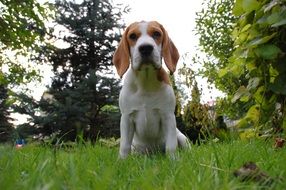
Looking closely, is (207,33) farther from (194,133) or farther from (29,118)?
(29,118)

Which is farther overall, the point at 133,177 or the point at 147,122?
the point at 147,122

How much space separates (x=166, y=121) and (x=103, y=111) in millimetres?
11336

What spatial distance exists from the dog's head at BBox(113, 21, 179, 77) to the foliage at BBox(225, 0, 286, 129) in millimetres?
664

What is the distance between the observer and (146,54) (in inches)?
147

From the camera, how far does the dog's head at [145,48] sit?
375 centimetres

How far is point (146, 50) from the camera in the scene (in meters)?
3.71

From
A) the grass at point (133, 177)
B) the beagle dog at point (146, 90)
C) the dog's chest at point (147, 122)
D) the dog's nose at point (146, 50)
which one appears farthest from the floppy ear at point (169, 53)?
the grass at point (133, 177)

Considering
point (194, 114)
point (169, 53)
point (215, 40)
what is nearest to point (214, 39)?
point (215, 40)

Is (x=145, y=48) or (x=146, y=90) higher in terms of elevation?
(x=145, y=48)

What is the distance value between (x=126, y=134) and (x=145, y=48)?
809 mm

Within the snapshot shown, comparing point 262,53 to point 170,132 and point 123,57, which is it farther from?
point 123,57

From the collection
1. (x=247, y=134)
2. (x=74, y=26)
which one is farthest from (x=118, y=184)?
(x=74, y=26)

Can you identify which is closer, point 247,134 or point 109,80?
point 247,134

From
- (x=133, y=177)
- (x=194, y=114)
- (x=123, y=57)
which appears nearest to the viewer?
(x=133, y=177)
